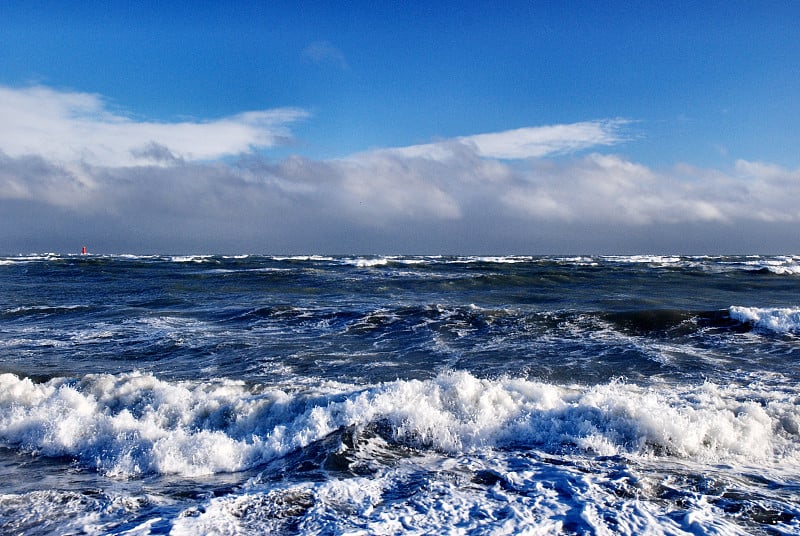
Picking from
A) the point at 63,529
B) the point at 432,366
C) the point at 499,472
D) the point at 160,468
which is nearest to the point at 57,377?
the point at 160,468

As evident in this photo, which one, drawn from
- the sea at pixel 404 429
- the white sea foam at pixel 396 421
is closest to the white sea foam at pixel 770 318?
the sea at pixel 404 429

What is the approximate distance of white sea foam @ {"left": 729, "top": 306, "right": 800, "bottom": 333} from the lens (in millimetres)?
13703

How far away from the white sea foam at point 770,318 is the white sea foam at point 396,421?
7175mm

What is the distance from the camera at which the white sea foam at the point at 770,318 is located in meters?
13.7

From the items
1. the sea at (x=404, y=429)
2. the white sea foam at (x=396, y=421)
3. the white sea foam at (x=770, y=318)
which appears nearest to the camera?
the sea at (x=404, y=429)

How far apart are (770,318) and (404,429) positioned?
1253 centimetres

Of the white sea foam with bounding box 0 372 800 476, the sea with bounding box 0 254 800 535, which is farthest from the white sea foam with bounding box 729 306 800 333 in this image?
the white sea foam with bounding box 0 372 800 476

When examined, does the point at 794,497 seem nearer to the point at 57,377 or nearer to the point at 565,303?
the point at 57,377

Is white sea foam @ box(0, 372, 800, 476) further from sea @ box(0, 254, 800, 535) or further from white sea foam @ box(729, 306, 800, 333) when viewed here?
white sea foam @ box(729, 306, 800, 333)

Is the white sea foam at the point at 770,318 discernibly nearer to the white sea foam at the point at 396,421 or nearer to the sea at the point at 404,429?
the sea at the point at 404,429

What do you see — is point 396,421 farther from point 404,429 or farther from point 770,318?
point 770,318

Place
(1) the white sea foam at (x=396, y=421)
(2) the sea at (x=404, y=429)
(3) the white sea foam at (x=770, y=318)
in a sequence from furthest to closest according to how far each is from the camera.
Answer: (3) the white sea foam at (x=770, y=318)
(1) the white sea foam at (x=396, y=421)
(2) the sea at (x=404, y=429)

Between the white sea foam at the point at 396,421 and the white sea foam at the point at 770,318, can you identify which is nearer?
the white sea foam at the point at 396,421

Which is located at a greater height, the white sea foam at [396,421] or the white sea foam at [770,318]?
the white sea foam at [770,318]
